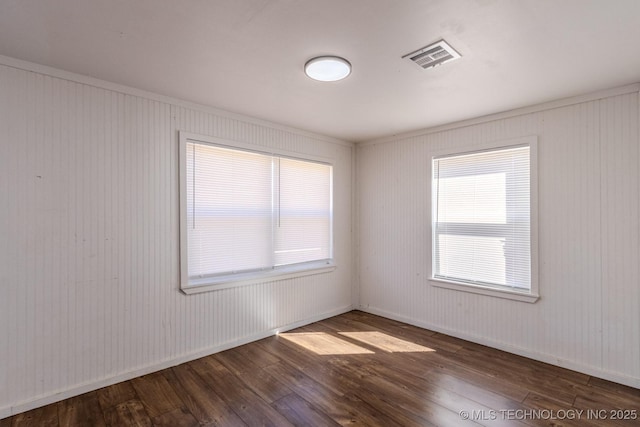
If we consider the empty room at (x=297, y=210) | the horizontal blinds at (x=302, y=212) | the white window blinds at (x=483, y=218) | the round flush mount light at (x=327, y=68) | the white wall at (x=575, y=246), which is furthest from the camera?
the horizontal blinds at (x=302, y=212)

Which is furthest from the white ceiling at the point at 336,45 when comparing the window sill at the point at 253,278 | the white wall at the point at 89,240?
the window sill at the point at 253,278

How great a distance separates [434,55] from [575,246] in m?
2.28

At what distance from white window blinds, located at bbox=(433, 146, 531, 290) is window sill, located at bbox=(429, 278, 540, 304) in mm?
67

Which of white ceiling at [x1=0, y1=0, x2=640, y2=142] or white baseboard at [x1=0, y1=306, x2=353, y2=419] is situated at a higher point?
white ceiling at [x1=0, y1=0, x2=640, y2=142]

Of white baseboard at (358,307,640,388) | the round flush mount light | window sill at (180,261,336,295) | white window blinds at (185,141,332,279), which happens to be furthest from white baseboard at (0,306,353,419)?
the round flush mount light

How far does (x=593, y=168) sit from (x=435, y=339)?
7.69 ft

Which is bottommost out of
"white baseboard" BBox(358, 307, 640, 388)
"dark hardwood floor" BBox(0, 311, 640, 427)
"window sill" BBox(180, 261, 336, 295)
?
"dark hardwood floor" BBox(0, 311, 640, 427)

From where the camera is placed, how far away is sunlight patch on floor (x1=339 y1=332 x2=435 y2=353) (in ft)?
11.0

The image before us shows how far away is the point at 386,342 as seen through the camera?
11.7 ft

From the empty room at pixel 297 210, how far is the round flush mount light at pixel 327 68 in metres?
0.01

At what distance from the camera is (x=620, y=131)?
8.91ft

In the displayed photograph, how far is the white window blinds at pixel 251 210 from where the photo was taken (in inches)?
127

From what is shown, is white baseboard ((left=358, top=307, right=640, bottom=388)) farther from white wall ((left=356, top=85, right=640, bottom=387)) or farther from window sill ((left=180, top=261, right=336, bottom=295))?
window sill ((left=180, top=261, right=336, bottom=295))

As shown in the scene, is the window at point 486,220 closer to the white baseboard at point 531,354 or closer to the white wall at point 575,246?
the white wall at point 575,246
